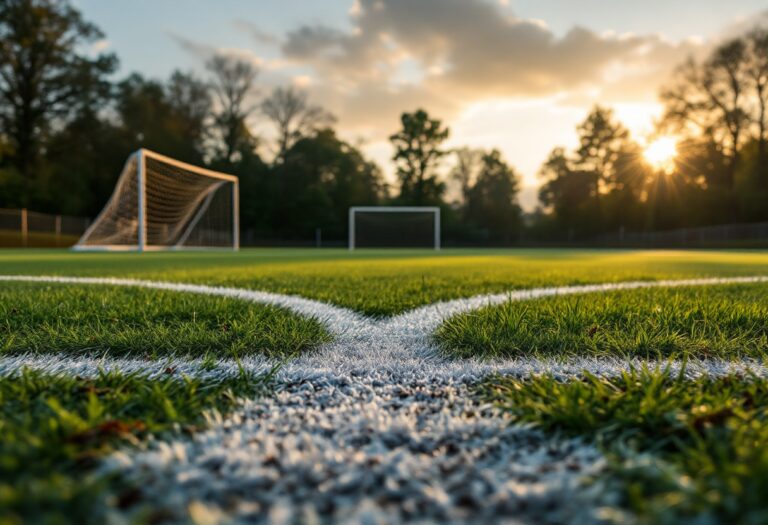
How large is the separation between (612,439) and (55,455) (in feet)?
4.01

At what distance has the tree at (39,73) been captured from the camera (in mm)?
29328

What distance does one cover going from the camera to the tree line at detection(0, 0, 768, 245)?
29984 millimetres

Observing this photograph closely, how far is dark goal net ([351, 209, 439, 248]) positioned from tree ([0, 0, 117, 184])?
824 inches

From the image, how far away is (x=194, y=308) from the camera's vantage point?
284 cm

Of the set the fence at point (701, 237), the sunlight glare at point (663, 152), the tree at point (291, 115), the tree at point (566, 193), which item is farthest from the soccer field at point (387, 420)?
the tree at point (566, 193)

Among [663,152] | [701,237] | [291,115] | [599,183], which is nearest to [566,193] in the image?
[599,183]

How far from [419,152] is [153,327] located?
37981mm

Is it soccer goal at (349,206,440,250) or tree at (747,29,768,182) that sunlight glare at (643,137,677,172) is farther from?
soccer goal at (349,206,440,250)

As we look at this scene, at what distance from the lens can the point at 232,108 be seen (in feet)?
117

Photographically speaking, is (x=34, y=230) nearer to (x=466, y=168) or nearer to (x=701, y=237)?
(x=466, y=168)

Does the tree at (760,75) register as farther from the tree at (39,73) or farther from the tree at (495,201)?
the tree at (39,73)

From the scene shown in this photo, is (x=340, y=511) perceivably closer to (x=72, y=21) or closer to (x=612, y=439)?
(x=612, y=439)

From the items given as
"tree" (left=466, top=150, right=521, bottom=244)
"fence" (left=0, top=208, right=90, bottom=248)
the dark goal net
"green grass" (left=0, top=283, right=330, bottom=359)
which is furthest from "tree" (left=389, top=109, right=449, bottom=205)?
"green grass" (left=0, top=283, right=330, bottom=359)

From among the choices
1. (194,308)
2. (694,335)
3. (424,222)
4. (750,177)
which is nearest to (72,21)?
(424,222)
